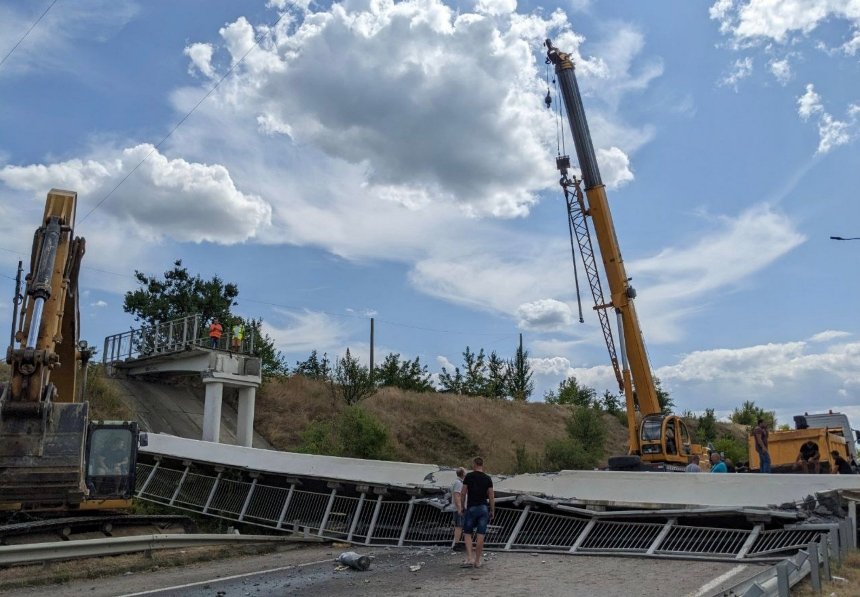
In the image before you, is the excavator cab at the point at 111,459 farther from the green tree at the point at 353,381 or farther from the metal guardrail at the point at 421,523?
the green tree at the point at 353,381

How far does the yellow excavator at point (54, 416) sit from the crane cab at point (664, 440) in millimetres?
13529

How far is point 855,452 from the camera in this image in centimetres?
2267

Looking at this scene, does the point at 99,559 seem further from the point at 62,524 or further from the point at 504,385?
the point at 504,385

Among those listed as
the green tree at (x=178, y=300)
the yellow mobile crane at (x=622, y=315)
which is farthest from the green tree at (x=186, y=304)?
the yellow mobile crane at (x=622, y=315)

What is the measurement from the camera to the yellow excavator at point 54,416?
12680mm

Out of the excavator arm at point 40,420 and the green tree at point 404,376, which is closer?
the excavator arm at point 40,420

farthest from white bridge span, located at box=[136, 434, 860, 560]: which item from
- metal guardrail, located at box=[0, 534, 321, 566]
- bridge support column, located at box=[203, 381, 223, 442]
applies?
bridge support column, located at box=[203, 381, 223, 442]

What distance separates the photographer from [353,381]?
37.3m

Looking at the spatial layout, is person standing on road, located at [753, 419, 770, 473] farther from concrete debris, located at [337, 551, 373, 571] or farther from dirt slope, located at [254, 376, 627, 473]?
dirt slope, located at [254, 376, 627, 473]

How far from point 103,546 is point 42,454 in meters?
1.92

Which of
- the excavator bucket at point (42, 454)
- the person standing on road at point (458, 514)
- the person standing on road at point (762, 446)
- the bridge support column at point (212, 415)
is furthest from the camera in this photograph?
the bridge support column at point (212, 415)

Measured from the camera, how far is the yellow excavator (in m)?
12.7

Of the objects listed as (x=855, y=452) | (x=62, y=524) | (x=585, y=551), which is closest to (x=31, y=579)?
(x=62, y=524)

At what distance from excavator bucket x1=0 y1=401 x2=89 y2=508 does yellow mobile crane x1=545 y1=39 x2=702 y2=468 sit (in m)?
14.5
